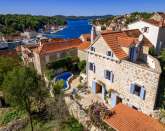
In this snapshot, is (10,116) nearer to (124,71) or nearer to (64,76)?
(64,76)

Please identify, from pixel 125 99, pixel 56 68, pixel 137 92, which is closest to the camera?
pixel 137 92

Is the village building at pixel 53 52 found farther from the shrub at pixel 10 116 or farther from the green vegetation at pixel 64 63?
the shrub at pixel 10 116

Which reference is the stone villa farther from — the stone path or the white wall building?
the white wall building

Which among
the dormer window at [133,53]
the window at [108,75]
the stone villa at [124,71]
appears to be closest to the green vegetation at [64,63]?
the stone villa at [124,71]

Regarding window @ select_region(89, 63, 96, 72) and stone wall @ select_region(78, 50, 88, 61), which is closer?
window @ select_region(89, 63, 96, 72)

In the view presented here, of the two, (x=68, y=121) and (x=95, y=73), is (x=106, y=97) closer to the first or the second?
(x=95, y=73)

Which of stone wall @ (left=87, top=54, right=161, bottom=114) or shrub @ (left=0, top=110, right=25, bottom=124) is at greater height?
stone wall @ (left=87, top=54, right=161, bottom=114)

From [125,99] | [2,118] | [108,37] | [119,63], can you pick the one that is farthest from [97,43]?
[2,118]

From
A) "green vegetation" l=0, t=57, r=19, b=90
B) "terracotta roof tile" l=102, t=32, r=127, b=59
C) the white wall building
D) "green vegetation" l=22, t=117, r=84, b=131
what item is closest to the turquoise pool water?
"green vegetation" l=0, t=57, r=19, b=90
